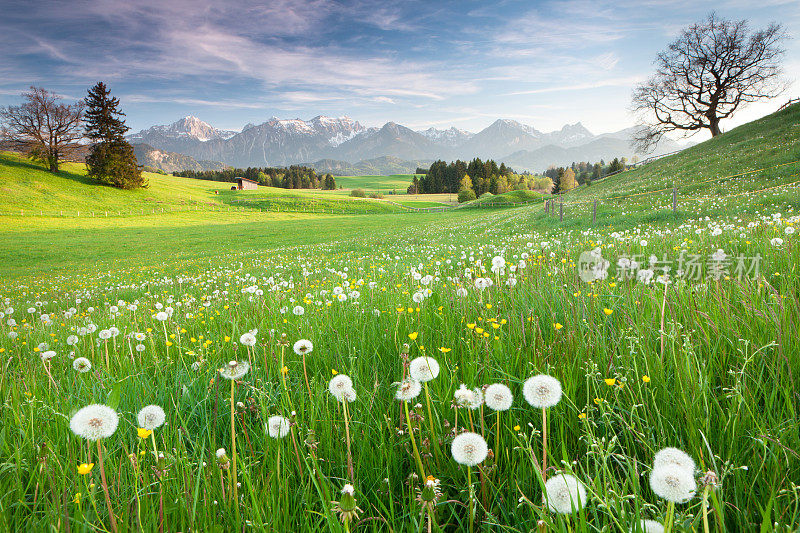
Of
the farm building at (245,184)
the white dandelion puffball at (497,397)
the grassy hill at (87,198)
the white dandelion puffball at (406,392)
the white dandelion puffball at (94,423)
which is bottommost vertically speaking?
the white dandelion puffball at (94,423)

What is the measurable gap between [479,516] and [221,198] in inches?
3717

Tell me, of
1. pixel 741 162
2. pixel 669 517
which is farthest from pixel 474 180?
pixel 669 517

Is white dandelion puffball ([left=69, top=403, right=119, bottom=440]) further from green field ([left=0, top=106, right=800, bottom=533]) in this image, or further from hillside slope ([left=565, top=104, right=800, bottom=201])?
hillside slope ([left=565, top=104, right=800, bottom=201])

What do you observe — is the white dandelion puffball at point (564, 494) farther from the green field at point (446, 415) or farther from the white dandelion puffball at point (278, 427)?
the white dandelion puffball at point (278, 427)

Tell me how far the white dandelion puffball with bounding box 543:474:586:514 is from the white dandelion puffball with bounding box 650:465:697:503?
0.19 meters

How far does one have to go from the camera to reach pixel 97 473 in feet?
5.15

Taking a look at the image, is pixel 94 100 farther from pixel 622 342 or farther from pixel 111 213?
pixel 622 342

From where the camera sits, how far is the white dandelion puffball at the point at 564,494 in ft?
3.21

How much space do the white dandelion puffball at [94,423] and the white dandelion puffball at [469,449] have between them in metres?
1.18

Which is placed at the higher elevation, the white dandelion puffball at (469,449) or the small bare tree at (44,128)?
the small bare tree at (44,128)

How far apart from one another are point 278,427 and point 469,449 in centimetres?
81

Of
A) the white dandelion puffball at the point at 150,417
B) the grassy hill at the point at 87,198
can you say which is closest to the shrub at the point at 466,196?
the grassy hill at the point at 87,198

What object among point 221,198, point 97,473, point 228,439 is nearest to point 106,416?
point 97,473

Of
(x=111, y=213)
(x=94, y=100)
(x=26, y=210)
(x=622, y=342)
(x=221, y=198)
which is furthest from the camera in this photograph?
(x=221, y=198)
